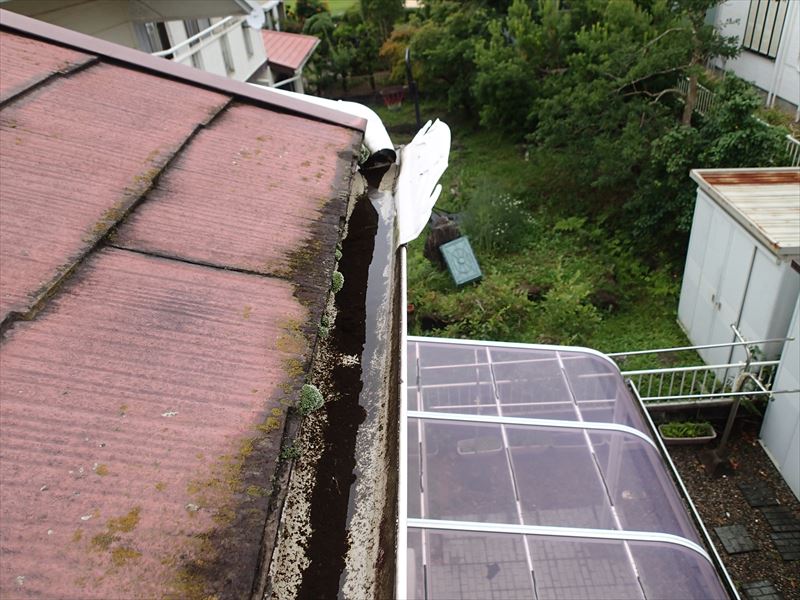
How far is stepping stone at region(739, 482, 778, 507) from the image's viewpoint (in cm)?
674

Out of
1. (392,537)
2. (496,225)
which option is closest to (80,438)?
(392,537)

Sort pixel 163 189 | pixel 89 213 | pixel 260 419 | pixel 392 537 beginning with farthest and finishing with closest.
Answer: pixel 163 189, pixel 89 213, pixel 392 537, pixel 260 419

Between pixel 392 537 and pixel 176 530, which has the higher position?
pixel 176 530

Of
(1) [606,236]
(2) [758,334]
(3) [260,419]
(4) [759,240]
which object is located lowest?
(1) [606,236]

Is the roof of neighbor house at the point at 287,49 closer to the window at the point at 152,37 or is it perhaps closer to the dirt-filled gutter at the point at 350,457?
the window at the point at 152,37

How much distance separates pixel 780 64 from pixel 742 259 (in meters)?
8.82

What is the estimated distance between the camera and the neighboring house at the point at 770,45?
1306cm

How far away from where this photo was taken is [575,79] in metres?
13.8

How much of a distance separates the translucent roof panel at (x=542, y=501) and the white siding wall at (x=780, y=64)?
11.7m

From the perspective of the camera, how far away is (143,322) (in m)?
1.65

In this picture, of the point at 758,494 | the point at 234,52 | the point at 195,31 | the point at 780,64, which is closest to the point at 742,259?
the point at 758,494

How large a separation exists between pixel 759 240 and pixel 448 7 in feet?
56.2

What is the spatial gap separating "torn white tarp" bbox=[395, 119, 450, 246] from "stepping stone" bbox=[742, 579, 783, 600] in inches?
218

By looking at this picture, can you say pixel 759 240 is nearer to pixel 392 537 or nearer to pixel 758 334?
pixel 758 334
